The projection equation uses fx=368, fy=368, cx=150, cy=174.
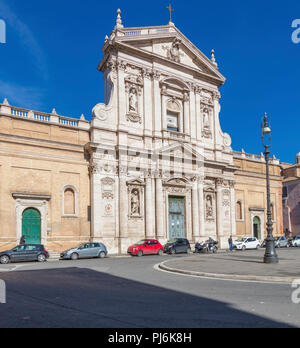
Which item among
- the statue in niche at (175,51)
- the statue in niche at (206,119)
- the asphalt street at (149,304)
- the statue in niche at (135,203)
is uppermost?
the statue in niche at (175,51)

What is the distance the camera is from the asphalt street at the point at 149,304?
6.66m

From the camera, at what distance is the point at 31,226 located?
92.2ft

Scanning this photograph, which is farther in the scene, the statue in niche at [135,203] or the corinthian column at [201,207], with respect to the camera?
the corinthian column at [201,207]

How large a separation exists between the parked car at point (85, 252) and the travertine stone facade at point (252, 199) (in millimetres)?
19641

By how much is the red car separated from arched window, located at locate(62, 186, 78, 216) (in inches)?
222

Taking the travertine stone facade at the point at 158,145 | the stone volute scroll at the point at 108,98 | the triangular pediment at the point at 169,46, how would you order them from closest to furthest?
the travertine stone facade at the point at 158,145
the stone volute scroll at the point at 108,98
the triangular pediment at the point at 169,46

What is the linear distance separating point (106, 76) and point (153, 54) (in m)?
5.00

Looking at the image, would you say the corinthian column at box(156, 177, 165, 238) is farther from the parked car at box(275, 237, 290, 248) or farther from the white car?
the parked car at box(275, 237, 290, 248)

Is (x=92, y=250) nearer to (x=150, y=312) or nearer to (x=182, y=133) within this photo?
(x=182, y=133)

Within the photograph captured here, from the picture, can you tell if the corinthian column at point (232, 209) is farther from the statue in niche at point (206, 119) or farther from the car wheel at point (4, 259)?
the car wheel at point (4, 259)

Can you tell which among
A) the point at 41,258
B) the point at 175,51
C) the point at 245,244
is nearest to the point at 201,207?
the point at 245,244

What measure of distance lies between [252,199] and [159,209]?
50.9 ft

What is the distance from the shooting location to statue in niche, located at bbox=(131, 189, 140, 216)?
3269 centimetres

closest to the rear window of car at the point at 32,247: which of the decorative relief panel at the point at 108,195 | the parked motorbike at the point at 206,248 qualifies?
the decorative relief panel at the point at 108,195
